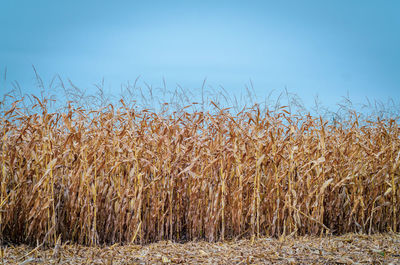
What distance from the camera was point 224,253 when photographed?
3143 millimetres

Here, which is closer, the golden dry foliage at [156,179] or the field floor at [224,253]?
the field floor at [224,253]

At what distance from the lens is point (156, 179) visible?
11.1ft

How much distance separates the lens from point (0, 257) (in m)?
3.13

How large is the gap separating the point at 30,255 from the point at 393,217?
12.7 feet

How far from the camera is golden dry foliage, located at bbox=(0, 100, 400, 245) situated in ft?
11.0

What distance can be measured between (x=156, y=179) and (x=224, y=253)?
895mm

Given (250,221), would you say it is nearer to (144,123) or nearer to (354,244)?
(354,244)

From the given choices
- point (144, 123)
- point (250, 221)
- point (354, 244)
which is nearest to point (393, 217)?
point (354, 244)

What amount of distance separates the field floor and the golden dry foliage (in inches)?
5.9

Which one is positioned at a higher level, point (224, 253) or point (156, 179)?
point (156, 179)

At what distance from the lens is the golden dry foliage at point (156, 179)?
3352 mm

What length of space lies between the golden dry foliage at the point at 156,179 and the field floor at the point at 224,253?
149 millimetres

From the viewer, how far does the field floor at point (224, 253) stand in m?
2.99

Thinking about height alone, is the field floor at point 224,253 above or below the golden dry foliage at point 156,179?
below
